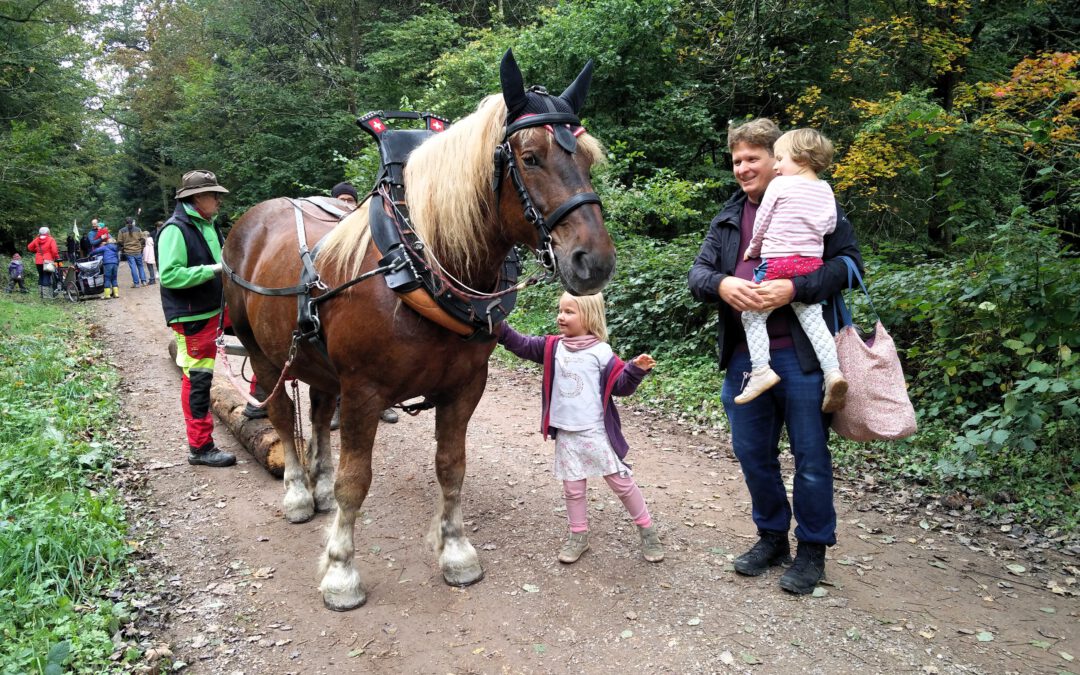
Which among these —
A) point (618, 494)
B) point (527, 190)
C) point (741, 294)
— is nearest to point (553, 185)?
point (527, 190)

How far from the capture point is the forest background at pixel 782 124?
4238mm

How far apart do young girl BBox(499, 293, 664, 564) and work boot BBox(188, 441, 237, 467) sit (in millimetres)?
3022

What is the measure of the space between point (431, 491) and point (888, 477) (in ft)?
11.0

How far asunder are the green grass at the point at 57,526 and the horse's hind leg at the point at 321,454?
112 cm

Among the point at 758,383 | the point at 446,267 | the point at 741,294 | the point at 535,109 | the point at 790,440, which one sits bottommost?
the point at 790,440

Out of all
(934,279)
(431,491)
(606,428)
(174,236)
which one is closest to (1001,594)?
(606,428)

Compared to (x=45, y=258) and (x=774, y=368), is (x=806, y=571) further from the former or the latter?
(x=45, y=258)

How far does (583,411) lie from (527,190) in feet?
4.52

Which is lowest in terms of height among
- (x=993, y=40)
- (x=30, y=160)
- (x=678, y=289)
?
(x=678, y=289)

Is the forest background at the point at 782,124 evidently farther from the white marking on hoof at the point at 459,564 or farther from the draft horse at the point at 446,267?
the white marking on hoof at the point at 459,564

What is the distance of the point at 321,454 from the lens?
4.30 meters

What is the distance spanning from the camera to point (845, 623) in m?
2.79

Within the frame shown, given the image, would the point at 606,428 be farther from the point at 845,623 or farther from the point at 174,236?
the point at 174,236

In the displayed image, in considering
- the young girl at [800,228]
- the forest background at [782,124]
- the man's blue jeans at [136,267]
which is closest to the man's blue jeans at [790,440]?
the young girl at [800,228]
